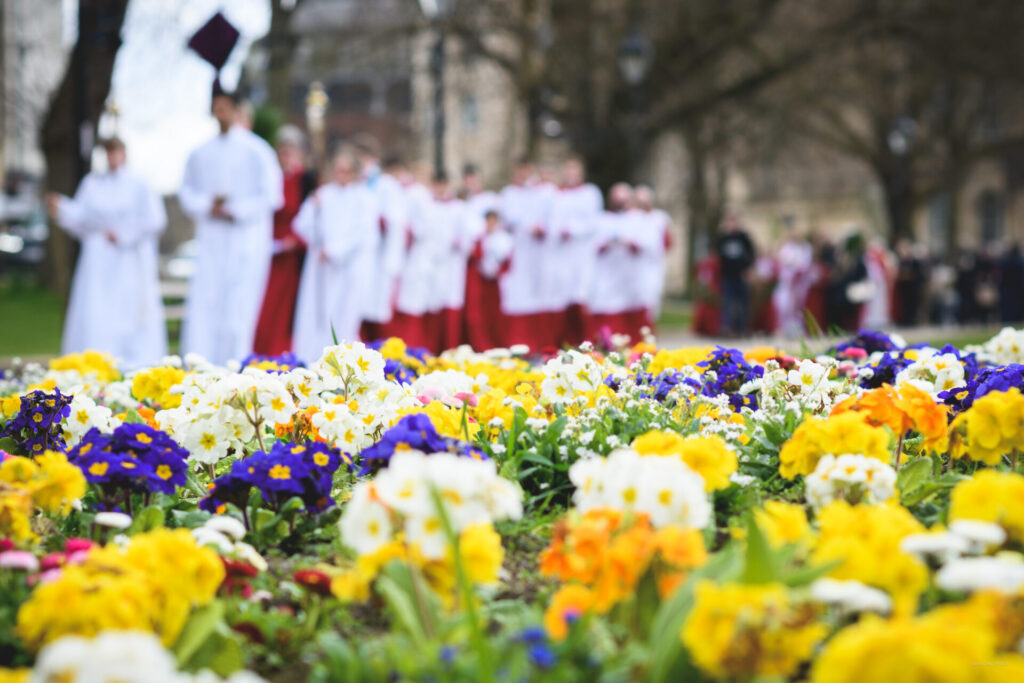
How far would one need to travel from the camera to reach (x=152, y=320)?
11.1 meters

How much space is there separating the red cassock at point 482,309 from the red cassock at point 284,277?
8.94ft

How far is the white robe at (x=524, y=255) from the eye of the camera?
1512 cm

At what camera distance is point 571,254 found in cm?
1570

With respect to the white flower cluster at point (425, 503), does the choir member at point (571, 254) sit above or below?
above

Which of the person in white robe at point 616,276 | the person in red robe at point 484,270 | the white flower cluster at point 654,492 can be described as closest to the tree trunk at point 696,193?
the person in white robe at point 616,276

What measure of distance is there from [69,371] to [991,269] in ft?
76.3

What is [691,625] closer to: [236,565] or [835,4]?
[236,565]

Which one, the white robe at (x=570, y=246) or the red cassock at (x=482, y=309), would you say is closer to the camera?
the red cassock at (x=482, y=309)

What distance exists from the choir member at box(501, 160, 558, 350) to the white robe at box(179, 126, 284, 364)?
4950 millimetres

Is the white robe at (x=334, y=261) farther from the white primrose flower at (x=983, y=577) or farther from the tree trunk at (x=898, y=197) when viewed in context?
the tree trunk at (x=898, y=197)

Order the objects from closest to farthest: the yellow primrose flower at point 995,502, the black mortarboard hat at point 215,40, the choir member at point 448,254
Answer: the yellow primrose flower at point 995,502 → the black mortarboard hat at point 215,40 → the choir member at point 448,254

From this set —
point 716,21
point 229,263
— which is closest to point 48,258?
point 716,21

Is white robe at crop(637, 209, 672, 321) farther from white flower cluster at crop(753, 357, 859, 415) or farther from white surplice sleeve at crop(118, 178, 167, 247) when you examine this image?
white flower cluster at crop(753, 357, 859, 415)

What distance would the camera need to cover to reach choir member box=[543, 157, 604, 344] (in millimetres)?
15141
